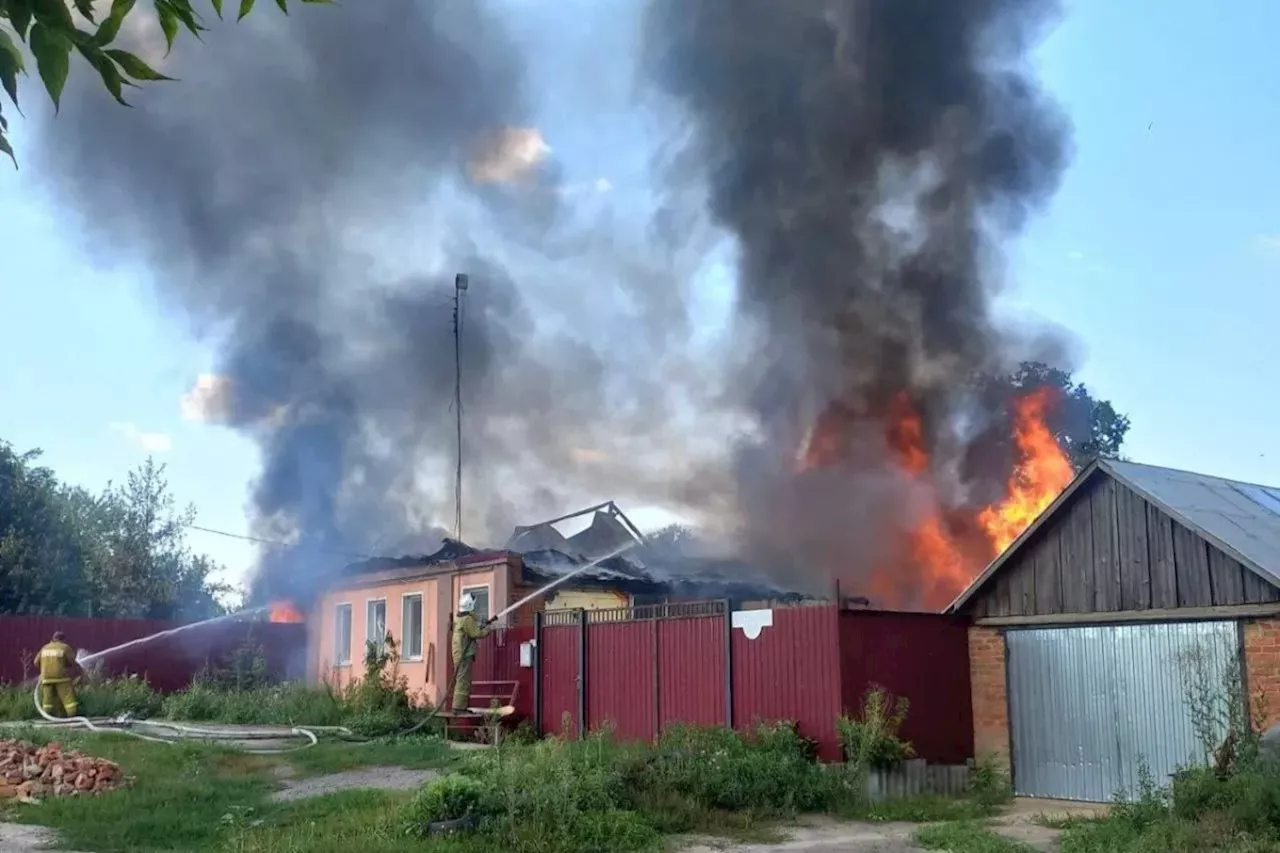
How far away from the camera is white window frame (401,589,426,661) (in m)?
22.0

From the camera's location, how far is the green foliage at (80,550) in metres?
33.6

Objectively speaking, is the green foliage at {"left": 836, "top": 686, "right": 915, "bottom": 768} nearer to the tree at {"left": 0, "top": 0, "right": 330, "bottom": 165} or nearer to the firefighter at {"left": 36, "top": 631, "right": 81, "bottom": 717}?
the tree at {"left": 0, "top": 0, "right": 330, "bottom": 165}

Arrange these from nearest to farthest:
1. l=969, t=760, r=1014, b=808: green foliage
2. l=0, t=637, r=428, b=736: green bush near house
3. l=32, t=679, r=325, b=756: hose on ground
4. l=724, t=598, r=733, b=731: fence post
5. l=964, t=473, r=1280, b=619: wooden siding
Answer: l=964, t=473, r=1280, b=619: wooden siding
l=969, t=760, r=1014, b=808: green foliage
l=724, t=598, r=733, b=731: fence post
l=32, t=679, r=325, b=756: hose on ground
l=0, t=637, r=428, b=736: green bush near house

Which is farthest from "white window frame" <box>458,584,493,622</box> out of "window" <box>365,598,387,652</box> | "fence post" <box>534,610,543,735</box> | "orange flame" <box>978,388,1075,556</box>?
"orange flame" <box>978,388,1075,556</box>

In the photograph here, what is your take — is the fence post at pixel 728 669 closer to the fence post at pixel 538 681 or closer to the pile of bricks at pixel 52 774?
the fence post at pixel 538 681

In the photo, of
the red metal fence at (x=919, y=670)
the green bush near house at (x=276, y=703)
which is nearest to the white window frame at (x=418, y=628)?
the green bush near house at (x=276, y=703)

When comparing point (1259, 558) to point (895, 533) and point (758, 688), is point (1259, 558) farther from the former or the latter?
point (895, 533)

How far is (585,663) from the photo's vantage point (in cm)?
1719

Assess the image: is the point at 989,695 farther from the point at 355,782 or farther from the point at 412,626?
the point at 412,626

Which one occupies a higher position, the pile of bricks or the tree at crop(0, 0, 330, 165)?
the tree at crop(0, 0, 330, 165)

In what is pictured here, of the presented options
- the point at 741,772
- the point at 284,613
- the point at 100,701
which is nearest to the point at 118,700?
the point at 100,701

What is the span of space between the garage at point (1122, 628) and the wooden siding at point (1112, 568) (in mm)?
13

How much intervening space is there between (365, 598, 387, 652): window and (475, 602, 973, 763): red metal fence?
22.7 ft

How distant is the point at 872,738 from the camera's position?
42.6 ft
